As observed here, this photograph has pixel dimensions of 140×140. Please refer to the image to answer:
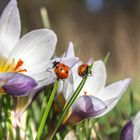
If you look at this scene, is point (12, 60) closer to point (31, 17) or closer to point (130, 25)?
point (130, 25)

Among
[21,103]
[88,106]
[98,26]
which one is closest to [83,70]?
[88,106]

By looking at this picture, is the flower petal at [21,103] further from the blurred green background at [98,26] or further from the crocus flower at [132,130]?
the blurred green background at [98,26]

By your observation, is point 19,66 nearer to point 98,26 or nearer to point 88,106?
point 88,106

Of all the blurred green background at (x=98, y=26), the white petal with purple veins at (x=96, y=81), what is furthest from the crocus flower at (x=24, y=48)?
the blurred green background at (x=98, y=26)

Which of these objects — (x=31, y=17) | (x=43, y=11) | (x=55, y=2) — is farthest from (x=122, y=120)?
(x=55, y=2)

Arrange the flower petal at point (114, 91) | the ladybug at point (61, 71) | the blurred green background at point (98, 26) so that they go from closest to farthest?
1. the ladybug at point (61, 71)
2. the flower petal at point (114, 91)
3. the blurred green background at point (98, 26)

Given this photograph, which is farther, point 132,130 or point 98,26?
point 98,26
